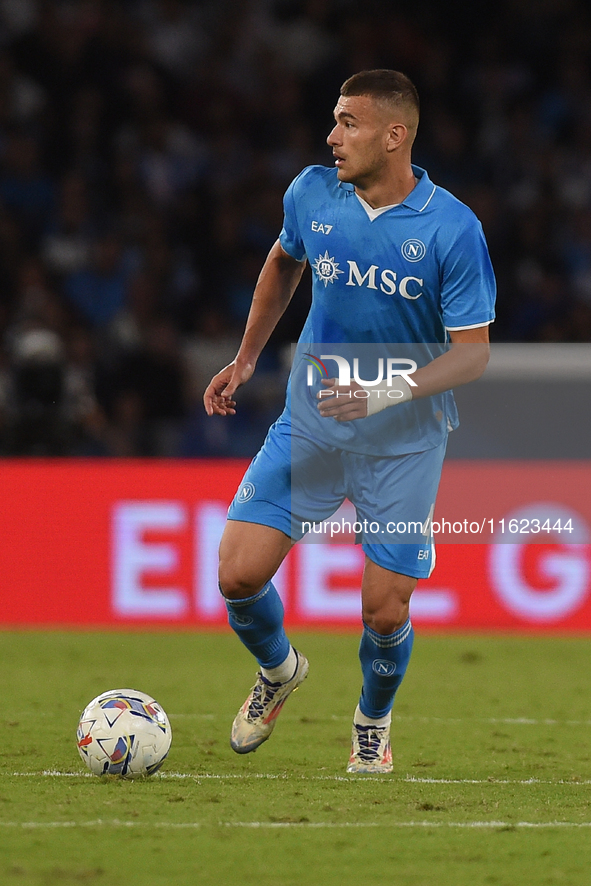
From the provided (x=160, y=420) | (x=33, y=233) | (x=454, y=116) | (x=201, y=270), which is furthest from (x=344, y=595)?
(x=454, y=116)

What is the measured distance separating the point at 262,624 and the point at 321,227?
1.46 meters

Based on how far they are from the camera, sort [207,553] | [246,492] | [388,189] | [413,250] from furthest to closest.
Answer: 1. [207,553]
2. [246,492]
3. [388,189]
4. [413,250]

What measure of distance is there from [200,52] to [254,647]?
893 centimetres

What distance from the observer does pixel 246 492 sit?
15.6 ft

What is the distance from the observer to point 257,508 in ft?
15.4

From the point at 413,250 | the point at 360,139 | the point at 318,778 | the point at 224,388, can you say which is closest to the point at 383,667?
the point at 318,778

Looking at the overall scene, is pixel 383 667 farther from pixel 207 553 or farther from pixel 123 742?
pixel 207 553

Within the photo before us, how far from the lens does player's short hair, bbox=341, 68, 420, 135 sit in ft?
15.0

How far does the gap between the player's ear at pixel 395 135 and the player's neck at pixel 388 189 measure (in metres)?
0.09

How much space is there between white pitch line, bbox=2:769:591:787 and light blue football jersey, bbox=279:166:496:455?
1166 mm

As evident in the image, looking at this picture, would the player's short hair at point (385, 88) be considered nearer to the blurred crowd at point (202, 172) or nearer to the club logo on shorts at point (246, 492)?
the club logo on shorts at point (246, 492)

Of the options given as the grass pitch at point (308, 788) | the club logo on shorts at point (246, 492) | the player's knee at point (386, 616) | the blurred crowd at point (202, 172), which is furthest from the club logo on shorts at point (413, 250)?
the blurred crowd at point (202, 172)

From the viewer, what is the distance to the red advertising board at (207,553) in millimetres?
8766
